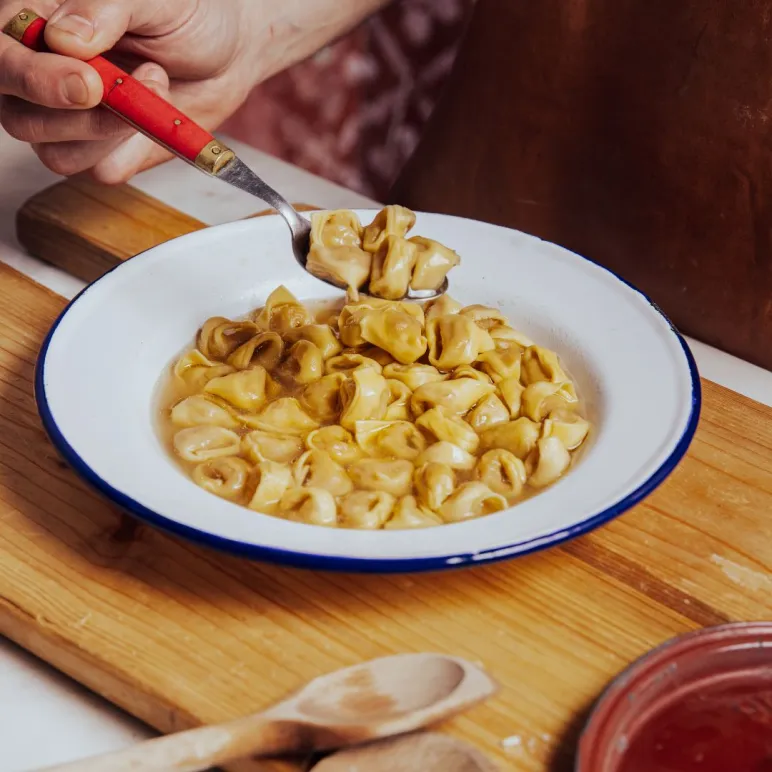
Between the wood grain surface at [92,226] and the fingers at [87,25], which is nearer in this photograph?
the fingers at [87,25]

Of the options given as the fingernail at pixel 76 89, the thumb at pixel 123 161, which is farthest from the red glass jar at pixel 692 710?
the thumb at pixel 123 161

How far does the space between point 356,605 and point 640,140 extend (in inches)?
44.9

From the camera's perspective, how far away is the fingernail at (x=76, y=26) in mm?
1471

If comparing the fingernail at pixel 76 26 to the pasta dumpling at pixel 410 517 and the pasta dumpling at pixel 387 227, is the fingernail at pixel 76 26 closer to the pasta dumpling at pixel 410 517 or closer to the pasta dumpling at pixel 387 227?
the pasta dumpling at pixel 387 227

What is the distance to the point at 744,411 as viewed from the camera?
1565 millimetres

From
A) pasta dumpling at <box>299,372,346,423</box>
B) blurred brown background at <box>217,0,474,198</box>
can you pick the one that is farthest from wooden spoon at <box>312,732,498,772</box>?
blurred brown background at <box>217,0,474,198</box>

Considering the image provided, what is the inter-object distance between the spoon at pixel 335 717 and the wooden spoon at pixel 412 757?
0.05ft

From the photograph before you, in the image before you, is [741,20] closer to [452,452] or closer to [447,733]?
[452,452]

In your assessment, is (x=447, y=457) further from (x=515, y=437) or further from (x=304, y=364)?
(x=304, y=364)

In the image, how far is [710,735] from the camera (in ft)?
3.28

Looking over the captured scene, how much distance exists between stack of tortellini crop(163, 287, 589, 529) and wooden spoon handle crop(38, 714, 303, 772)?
32cm

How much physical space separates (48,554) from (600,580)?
663 mm

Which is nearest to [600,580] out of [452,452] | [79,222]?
[452,452]

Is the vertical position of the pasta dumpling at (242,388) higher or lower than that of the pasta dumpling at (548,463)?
lower
